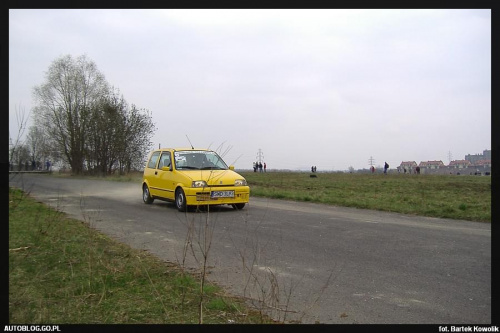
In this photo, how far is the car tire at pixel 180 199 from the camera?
447 inches

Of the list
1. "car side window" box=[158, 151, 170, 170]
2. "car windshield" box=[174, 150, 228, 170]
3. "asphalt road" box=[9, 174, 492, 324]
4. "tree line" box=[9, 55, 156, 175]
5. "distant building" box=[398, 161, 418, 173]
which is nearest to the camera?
"asphalt road" box=[9, 174, 492, 324]

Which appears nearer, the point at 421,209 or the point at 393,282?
the point at 393,282

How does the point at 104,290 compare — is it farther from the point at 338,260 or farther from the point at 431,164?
the point at 431,164

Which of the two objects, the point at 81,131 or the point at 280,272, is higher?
the point at 81,131

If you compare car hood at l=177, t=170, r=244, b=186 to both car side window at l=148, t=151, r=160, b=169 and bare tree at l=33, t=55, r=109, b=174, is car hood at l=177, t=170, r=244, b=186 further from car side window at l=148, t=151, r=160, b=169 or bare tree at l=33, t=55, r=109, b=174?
bare tree at l=33, t=55, r=109, b=174

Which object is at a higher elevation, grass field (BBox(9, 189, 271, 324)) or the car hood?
the car hood

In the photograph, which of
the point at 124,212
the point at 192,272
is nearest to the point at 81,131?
the point at 124,212

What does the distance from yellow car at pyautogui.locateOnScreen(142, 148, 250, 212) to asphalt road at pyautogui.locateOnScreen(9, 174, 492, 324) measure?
2.53ft

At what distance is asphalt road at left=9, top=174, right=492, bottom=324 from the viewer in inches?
159

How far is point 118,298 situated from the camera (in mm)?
4211

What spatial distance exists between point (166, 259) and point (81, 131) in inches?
1767

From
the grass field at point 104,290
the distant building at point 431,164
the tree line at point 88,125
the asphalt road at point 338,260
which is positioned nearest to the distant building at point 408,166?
the distant building at point 431,164

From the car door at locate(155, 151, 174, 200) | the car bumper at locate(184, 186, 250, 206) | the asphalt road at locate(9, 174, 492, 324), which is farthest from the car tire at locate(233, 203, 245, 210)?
the car door at locate(155, 151, 174, 200)
